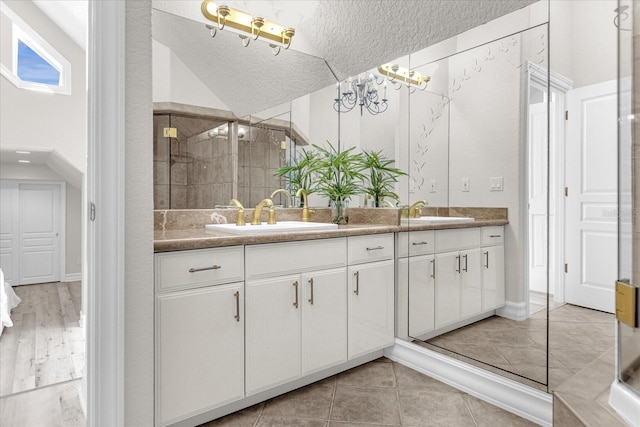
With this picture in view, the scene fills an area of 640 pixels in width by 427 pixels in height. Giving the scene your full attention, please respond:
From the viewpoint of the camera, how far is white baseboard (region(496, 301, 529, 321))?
6.12 feet

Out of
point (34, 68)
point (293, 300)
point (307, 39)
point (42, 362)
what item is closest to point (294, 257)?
point (293, 300)

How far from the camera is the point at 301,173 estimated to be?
2.59 metres

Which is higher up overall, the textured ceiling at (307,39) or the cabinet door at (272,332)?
the textured ceiling at (307,39)

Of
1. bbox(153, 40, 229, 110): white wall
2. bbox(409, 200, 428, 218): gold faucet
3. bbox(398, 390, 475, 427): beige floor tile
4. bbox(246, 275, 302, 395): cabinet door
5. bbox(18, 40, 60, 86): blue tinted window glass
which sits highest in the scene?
bbox(18, 40, 60, 86): blue tinted window glass

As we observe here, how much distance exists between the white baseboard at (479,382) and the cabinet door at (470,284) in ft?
1.00

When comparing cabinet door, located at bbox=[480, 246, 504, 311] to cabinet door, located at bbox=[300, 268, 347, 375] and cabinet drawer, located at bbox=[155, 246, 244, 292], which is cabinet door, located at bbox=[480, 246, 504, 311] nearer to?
cabinet door, located at bbox=[300, 268, 347, 375]

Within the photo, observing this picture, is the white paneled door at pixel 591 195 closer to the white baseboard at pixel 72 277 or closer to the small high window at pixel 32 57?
the small high window at pixel 32 57

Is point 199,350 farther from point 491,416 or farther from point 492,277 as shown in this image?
point 492,277

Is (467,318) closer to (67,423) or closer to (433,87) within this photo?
(433,87)

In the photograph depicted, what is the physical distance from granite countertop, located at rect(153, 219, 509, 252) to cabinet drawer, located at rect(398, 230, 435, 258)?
4 centimetres

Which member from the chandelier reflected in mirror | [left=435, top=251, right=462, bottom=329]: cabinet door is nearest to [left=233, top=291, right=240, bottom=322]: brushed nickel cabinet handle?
[left=435, top=251, right=462, bottom=329]: cabinet door

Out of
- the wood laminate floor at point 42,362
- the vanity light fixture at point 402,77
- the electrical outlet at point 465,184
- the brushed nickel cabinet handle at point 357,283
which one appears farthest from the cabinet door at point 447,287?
the wood laminate floor at point 42,362

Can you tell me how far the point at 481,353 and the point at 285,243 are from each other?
4.02 ft

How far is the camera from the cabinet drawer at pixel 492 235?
2.00 m
